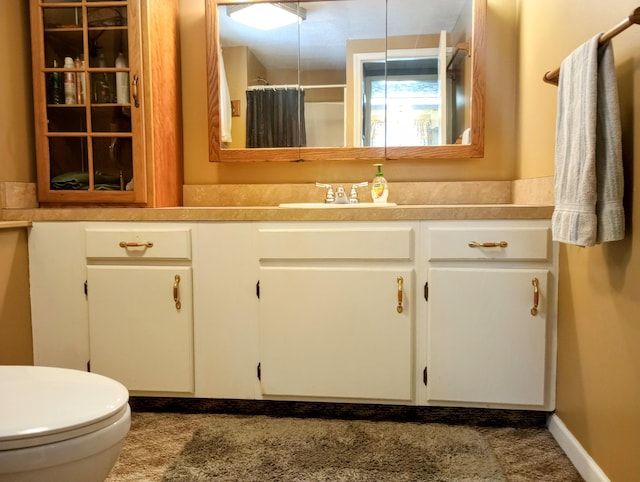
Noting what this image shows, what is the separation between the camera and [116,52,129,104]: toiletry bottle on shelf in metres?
1.90

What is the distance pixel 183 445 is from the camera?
5.16 feet

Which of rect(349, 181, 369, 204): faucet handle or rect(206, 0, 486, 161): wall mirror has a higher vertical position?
rect(206, 0, 486, 161): wall mirror

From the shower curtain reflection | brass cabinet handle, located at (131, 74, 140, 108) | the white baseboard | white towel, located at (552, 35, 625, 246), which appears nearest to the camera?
white towel, located at (552, 35, 625, 246)

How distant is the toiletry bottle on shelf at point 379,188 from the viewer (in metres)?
2.02

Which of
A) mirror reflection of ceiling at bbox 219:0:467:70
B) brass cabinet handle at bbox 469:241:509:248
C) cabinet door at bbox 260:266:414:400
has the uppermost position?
mirror reflection of ceiling at bbox 219:0:467:70

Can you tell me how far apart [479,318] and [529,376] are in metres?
0.27

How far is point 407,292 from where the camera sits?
1.66 meters

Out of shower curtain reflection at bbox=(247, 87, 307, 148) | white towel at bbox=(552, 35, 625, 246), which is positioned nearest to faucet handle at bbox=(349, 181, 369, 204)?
shower curtain reflection at bbox=(247, 87, 307, 148)

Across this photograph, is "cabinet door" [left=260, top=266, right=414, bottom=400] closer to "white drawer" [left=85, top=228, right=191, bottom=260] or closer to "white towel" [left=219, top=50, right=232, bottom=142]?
"white drawer" [left=85, top=228, right=191, bottom=260]

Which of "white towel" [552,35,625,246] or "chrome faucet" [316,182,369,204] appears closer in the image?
"white towel" [552,35,625,246]

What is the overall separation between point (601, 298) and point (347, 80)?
137cm

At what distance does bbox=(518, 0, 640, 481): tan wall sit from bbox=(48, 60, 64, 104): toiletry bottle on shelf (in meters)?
1.95

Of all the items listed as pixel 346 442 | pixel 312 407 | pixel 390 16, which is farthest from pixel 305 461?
pixel 390 16

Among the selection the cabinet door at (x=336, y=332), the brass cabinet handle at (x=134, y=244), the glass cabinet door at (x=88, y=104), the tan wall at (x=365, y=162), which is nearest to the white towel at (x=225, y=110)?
the tan wall at (x=365, y=162)
